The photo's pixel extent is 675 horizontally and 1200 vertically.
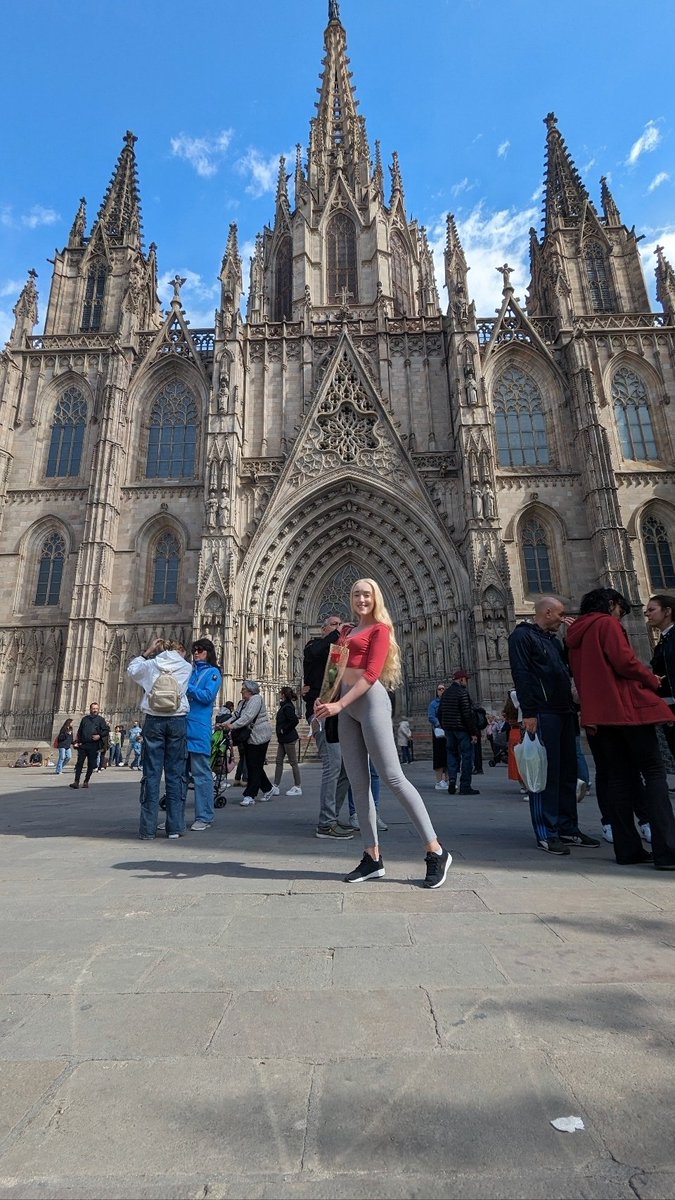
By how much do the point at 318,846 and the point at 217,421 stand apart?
19939mm

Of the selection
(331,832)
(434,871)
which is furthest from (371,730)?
(331,832)

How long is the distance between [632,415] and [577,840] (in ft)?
79.2

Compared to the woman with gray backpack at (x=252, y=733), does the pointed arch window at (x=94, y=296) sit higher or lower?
higher

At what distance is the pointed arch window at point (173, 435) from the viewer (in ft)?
80.4

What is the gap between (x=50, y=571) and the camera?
924 inches

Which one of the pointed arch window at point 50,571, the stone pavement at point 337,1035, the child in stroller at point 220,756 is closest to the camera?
the stone pavement at point 337,1035

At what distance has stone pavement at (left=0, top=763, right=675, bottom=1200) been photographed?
128 centimetres

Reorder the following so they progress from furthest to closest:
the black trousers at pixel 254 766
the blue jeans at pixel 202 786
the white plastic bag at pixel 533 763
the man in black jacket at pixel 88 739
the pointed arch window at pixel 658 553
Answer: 1. the pointed arch window at pixel 658 553
2. the man in black jacket at pixel 88 739
3. the black trousers at pixel 254 766
4. the blue jeans at pixel 202 786
5. the white plastic bag at pixel 533 763

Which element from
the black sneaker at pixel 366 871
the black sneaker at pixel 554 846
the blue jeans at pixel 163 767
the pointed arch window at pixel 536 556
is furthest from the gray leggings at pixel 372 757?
the pointed arch window at pixel 536 556

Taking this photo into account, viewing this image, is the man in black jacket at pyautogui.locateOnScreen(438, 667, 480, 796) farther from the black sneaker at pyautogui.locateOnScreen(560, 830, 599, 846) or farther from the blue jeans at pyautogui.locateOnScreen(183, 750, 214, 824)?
the blue jeans at pyautogui.locateOnScreen(183, 750, 214, 824)

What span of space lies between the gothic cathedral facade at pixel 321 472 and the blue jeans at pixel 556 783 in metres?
14.0

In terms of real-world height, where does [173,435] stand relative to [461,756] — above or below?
above

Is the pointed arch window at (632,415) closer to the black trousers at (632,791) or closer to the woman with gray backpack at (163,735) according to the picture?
the black trousers at (632,791)

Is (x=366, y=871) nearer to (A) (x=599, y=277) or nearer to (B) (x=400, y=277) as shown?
(A) (x=599, y=277)
